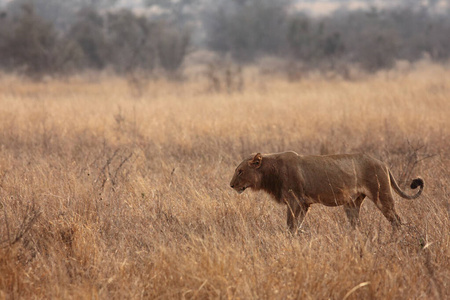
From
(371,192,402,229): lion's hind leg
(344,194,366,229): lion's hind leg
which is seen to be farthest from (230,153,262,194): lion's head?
(371,192,402,229): lion's hind leg

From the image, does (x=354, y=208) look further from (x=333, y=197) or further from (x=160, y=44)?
(x=160, y=44)

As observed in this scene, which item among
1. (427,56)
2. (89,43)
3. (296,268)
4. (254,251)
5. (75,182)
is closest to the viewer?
(296,268)

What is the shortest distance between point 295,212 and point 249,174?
1.63 feet

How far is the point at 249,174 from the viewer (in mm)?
4605

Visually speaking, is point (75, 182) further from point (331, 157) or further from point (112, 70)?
point (112, 70)

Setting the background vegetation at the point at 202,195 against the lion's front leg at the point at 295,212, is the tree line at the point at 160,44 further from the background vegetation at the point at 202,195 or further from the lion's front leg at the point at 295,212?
the lion's front leg at the point at 295,212

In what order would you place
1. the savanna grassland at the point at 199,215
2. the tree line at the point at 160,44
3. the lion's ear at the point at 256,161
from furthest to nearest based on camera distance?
the tree line at the point at 160,44 < the lion's ear at the point at 256,161 < the savanna grassland at the point at 199,215

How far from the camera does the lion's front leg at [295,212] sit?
4.41m

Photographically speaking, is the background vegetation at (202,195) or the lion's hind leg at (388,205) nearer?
the background vegetation at (202,195)

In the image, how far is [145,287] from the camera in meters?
3.46

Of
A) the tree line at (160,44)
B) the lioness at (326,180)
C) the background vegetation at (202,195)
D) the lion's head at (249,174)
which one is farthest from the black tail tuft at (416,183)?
the tree line at (160,44)

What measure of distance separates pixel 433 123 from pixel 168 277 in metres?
6.85

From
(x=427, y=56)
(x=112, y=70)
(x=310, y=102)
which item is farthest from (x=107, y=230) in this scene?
(x=427, y=56)

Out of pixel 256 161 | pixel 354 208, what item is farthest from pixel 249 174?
pixel 354 208
